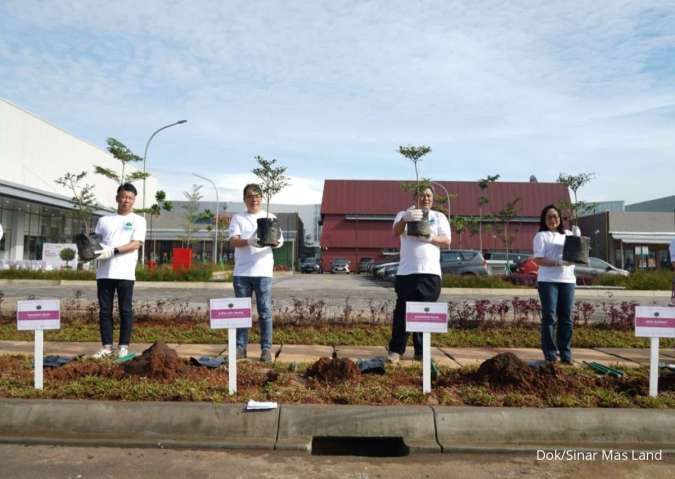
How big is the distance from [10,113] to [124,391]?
31.2m

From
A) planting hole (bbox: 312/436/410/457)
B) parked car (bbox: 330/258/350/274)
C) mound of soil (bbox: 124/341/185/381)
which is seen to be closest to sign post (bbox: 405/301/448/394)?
planting hole (bbox: 312/436/410/457)

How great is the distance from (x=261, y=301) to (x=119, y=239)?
5.61 ft

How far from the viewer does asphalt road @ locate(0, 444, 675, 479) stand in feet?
10.3

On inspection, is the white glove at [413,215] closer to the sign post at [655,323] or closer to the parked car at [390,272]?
the sign post at [655,323]

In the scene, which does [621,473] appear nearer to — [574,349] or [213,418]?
[213,418]

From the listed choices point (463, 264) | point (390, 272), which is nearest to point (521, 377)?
point (463, 264)

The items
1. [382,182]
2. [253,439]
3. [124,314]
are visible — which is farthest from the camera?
[382,182]

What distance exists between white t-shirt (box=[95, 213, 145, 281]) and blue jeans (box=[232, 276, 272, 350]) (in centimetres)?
113

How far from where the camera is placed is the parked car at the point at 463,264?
20.5m

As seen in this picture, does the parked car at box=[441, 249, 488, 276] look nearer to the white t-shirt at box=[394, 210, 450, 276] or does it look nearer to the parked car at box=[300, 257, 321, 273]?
the white t-shirt at box=[394, 210, 450, 276]

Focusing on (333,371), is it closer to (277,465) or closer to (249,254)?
(277,465)

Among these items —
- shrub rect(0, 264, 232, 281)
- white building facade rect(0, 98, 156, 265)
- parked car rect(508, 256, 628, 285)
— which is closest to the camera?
parked car rect(508, 256, 628, 285)

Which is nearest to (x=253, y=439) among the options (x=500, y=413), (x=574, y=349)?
(x=500, y=413)

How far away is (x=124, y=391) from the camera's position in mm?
4117
